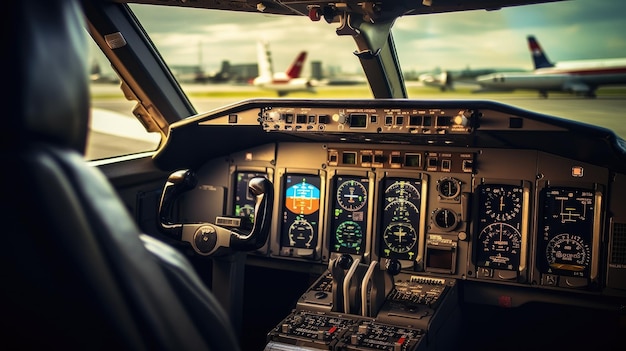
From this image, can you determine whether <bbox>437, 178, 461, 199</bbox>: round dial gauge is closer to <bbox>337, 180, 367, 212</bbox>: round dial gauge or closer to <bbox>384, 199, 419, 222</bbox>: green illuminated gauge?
<bbox>384, 199, 419, 222</bbox>: green illuminated gauge

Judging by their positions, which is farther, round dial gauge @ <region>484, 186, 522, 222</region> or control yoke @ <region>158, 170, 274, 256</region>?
round dial gauge @ <region>484, 186, 522, 222</region>

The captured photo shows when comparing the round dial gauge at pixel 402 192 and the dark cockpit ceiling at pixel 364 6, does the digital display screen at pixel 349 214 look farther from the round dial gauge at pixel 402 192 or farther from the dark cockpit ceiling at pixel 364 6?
the dark cockpit ceiling at pixel 364 6

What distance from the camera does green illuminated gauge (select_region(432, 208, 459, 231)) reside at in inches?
122

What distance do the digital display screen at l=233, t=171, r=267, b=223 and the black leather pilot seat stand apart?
2.83m

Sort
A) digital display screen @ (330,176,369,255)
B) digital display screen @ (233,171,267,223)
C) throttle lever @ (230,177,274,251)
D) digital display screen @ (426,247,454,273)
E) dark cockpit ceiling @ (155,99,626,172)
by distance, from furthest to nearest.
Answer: digital display screen @ (233,171,267,223), digital display screen @ (330,176,369,255), digital display screen @ (426,247,454,273), dark cockpit ceiling @ (155,99,626,172), throttle lever @ (230,177,274,251)

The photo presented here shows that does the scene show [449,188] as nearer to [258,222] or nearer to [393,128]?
[393,128]

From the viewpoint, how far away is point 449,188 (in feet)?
10.3

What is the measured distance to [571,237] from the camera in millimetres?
2939

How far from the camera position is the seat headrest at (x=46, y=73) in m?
0.59

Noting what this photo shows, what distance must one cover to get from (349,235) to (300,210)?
28 cm

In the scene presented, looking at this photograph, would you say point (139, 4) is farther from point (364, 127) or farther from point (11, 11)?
point (11, 11)

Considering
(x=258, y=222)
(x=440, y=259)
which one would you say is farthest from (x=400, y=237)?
(x=258, y=222)

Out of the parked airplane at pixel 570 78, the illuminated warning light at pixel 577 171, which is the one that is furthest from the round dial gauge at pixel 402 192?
the parked airplane at pixel 570 78

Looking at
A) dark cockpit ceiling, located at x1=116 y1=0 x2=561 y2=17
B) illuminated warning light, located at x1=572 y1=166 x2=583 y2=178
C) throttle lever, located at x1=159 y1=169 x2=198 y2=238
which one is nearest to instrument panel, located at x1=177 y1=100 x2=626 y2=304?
illuminated warning light, located at x1=572 y1=166 x2=583 y2=178
